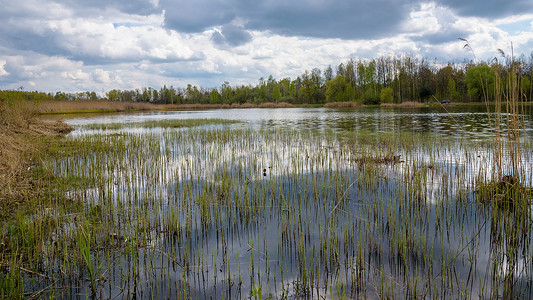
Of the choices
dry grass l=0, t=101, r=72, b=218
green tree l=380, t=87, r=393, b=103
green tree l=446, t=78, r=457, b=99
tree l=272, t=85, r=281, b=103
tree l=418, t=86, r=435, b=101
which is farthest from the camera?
tree l=272, t=85, r=281, b=103

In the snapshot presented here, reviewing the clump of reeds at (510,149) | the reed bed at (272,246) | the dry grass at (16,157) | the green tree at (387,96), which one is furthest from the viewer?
the green tree at (387,96)

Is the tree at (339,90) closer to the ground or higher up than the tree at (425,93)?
higher up

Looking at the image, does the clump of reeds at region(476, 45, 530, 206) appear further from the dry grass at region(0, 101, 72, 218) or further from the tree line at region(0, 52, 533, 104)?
the tree line at region(0, 52, 533, 104)

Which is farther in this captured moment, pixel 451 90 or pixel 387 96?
pixel 451 90

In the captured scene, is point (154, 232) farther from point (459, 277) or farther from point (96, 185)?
point (459, 277)

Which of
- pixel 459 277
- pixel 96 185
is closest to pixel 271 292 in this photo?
pixel 459 277

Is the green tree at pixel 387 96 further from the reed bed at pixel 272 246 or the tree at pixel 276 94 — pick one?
the reed bed at pixel 272 246

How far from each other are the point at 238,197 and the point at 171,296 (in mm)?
2922

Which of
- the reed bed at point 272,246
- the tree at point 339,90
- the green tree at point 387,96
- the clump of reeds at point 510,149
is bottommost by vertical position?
the reed bed at point 272,246

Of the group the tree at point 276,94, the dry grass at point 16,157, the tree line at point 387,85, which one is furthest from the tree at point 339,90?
the dry grass at point 16,157

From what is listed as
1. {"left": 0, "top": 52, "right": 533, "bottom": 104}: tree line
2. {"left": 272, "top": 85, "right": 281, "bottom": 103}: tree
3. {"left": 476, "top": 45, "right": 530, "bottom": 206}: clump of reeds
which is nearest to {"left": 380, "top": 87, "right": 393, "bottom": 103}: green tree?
{"left": 0, "top": 52, "right": 533, "bottom": 104}: tree line

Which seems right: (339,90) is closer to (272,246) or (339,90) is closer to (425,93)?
(425,93)

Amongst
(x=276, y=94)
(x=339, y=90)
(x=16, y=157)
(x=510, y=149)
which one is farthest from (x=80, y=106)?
(x=276, y=94)

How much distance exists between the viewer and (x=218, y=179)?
8266 millimetres
